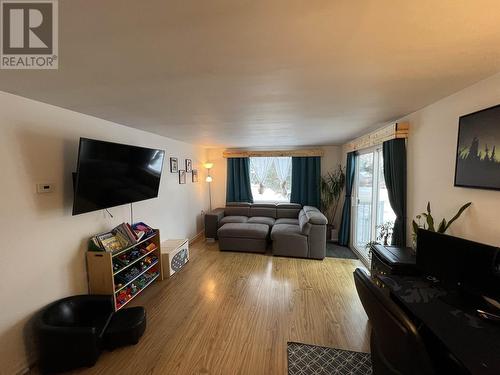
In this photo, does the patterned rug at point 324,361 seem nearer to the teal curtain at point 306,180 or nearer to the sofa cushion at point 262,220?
the sofa cushion at point 262,220

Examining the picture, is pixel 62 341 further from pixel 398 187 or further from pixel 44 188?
pixel 398 187

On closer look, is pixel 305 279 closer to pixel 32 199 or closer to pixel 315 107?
pixel 315 107

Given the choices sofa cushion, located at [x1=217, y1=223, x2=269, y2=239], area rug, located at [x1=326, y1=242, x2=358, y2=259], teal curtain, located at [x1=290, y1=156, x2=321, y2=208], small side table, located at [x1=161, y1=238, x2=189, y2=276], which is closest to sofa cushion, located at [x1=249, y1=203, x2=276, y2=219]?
teal curtain, located at [x1=290, y1=156, x2=321, y2=208]

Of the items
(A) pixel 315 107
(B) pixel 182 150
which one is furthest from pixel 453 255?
(B) pixel 182 150

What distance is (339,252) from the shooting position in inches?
170

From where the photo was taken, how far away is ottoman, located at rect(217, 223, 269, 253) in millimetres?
4283

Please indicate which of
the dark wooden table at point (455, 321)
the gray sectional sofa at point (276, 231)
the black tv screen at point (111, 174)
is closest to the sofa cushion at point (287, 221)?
the gray sectional sofa at point (276, 231)

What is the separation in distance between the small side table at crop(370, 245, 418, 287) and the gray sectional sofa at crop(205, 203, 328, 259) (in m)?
1.60

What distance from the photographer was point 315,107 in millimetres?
2137

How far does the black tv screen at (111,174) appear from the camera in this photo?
1950 mm

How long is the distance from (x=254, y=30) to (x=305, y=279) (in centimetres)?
318

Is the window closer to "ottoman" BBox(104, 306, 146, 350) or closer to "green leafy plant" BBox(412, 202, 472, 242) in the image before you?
"green leafy plant" BBox(412, 202, 472, 242)

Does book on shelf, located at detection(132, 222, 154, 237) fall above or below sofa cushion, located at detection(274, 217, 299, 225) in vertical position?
above

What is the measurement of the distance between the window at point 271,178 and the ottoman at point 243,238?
1.56 metres
